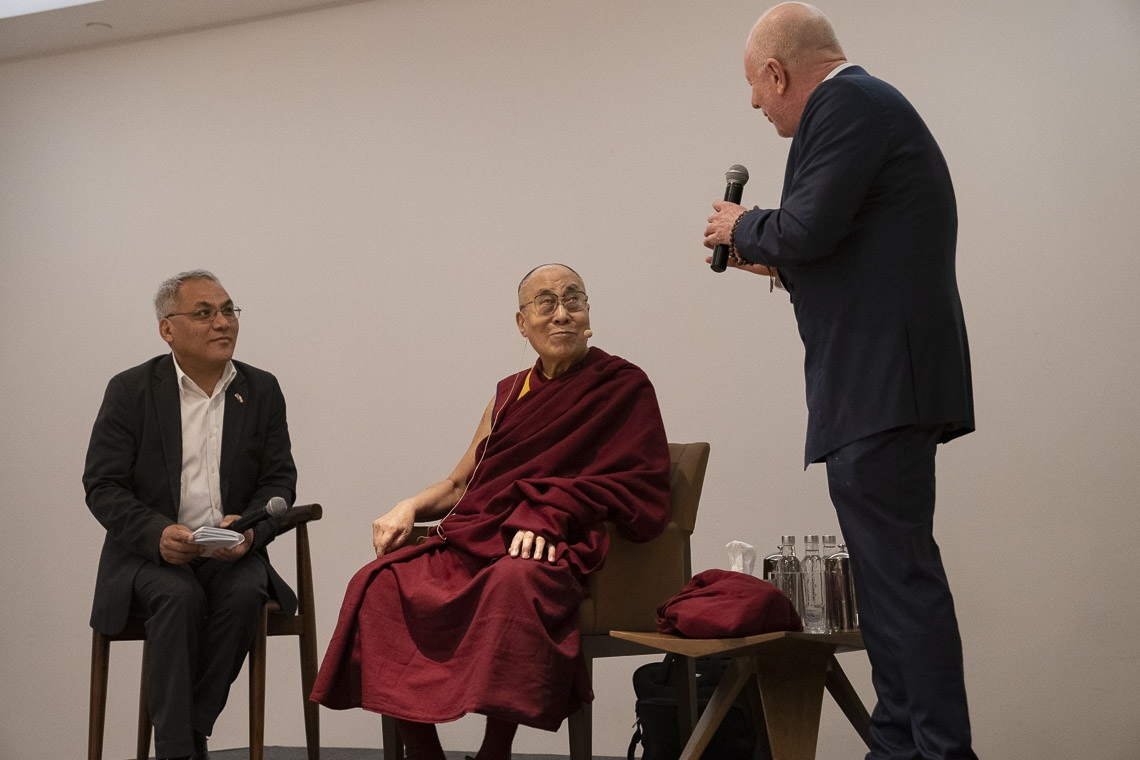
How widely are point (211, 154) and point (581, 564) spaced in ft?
9.82

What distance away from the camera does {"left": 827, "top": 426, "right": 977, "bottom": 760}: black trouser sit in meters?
2.09

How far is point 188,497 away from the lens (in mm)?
3469

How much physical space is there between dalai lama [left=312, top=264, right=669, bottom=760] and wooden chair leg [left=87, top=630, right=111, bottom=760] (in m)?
0.76

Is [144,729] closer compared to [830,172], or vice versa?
[830,172]

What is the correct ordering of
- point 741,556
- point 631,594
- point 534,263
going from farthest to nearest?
1. point 534,263
2. point 741,556
3. point 631,594

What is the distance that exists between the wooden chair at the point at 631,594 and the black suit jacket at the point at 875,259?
0.78 meters

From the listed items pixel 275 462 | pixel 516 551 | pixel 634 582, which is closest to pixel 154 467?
pixel 275 462

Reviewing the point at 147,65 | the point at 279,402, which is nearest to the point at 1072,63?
the point at 279,402

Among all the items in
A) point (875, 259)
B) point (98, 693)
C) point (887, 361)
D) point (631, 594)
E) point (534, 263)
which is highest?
point (534, 263)

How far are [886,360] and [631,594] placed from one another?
102 centimetres

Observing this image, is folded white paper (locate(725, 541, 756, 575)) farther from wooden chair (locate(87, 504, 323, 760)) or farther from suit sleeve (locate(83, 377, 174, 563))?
suit sleeve (locate(83, 377, 174, 563))

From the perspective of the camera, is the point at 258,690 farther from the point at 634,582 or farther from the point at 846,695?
the point at 846,695

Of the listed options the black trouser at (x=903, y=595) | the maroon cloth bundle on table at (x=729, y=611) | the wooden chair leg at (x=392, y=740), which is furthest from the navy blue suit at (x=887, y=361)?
the wooden chair leg at (x=392, y=740)

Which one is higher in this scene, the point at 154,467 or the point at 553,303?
the point at 553,303
